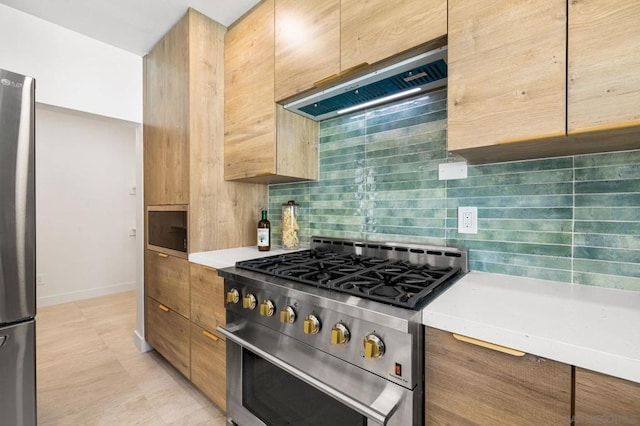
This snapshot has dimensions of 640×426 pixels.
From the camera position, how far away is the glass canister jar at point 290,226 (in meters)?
1.95

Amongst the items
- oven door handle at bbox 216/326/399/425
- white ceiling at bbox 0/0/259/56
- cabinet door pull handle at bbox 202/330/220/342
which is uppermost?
white ceiling at bbox 0/0/259/56

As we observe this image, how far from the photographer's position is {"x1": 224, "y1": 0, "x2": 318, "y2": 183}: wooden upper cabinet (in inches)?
65.9

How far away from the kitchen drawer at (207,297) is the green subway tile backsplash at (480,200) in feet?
2.21

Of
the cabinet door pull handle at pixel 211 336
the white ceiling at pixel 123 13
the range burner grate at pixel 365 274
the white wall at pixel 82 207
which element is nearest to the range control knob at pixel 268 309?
the range burner grate at pixel 365 274

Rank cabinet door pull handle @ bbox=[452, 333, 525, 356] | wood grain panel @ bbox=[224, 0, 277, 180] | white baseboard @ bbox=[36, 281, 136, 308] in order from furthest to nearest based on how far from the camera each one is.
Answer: white baseboard @ bbox=[36, 281, 136, 308] < wood grain panel @ bbox=[224, 0, 277, 180] < cabinet door pull handle @ bbox=[452, 333, 525, 356]

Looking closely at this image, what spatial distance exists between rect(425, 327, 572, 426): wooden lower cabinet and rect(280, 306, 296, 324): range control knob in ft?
1.57

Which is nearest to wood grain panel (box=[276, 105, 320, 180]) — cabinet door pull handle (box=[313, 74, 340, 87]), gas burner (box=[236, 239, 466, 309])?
cabinet door pull handle (box=[313, 74, 340, 87])

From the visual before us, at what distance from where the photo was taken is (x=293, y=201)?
2010mm

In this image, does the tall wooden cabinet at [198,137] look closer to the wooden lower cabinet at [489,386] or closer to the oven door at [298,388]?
the oven door at [298,388]

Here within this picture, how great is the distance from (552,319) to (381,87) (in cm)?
115

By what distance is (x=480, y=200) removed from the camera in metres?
1.28

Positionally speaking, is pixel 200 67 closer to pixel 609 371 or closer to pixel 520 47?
pixel 520 47

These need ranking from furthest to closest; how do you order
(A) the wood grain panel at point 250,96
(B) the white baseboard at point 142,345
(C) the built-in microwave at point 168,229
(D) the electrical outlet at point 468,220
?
1. (B) the white baseboard at point 142,345
2. (C) the built-in microwave at point 168,229
3. (A) the wood grain panel at point 250,96
4. (D) the electrical outlet at point 468,220

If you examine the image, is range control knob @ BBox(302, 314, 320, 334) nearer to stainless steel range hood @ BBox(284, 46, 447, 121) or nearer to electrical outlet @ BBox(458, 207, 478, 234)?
electrical outlet @ BBox(458, 207, 478, 234)
